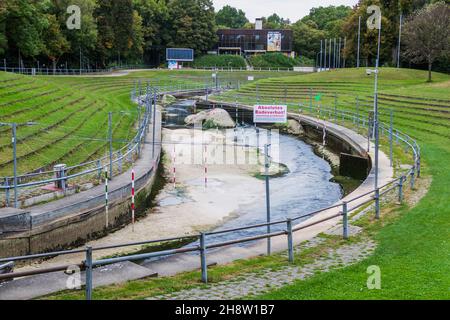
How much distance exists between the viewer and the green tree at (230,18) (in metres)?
168

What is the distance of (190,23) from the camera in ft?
385

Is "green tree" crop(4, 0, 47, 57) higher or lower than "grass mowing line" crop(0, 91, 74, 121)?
higher

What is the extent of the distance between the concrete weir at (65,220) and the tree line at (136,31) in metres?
38.7

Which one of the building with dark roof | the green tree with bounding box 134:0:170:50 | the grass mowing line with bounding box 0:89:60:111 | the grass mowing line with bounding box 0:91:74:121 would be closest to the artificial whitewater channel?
the grass mowing line with bounding box 0:91:74:121

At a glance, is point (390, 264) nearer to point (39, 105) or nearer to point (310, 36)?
point (39, 105)

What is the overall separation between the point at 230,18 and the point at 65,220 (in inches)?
6265

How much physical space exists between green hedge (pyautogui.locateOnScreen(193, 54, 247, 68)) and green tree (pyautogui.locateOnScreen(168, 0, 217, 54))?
304cm

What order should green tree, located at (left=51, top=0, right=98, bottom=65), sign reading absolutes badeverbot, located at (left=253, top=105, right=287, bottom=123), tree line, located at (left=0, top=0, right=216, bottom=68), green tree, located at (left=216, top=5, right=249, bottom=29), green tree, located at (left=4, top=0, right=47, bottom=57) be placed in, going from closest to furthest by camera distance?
sign reading absolutes badeverbot, located at (left=253, top=105, right=287, bottom=123), green tree, located at (left=4, top=0, right=47, bottom=57), tree line, located at (left=0, top=0, right=216, bottom=68), green tree, located at (left=51, top=0, right=98, bottom=65), green tree, located at (left=216, top=5, right=249, bottom=29)

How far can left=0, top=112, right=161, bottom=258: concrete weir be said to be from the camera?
15.8 m

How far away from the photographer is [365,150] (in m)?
32.1

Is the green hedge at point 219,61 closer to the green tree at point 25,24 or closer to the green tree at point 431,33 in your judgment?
the green tree at point 25,24

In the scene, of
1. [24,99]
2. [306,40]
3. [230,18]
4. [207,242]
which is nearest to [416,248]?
[207,242]

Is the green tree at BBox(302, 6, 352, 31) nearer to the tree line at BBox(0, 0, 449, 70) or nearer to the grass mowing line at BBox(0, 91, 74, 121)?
the tree line at BBox(0, 0, 449, 70)
